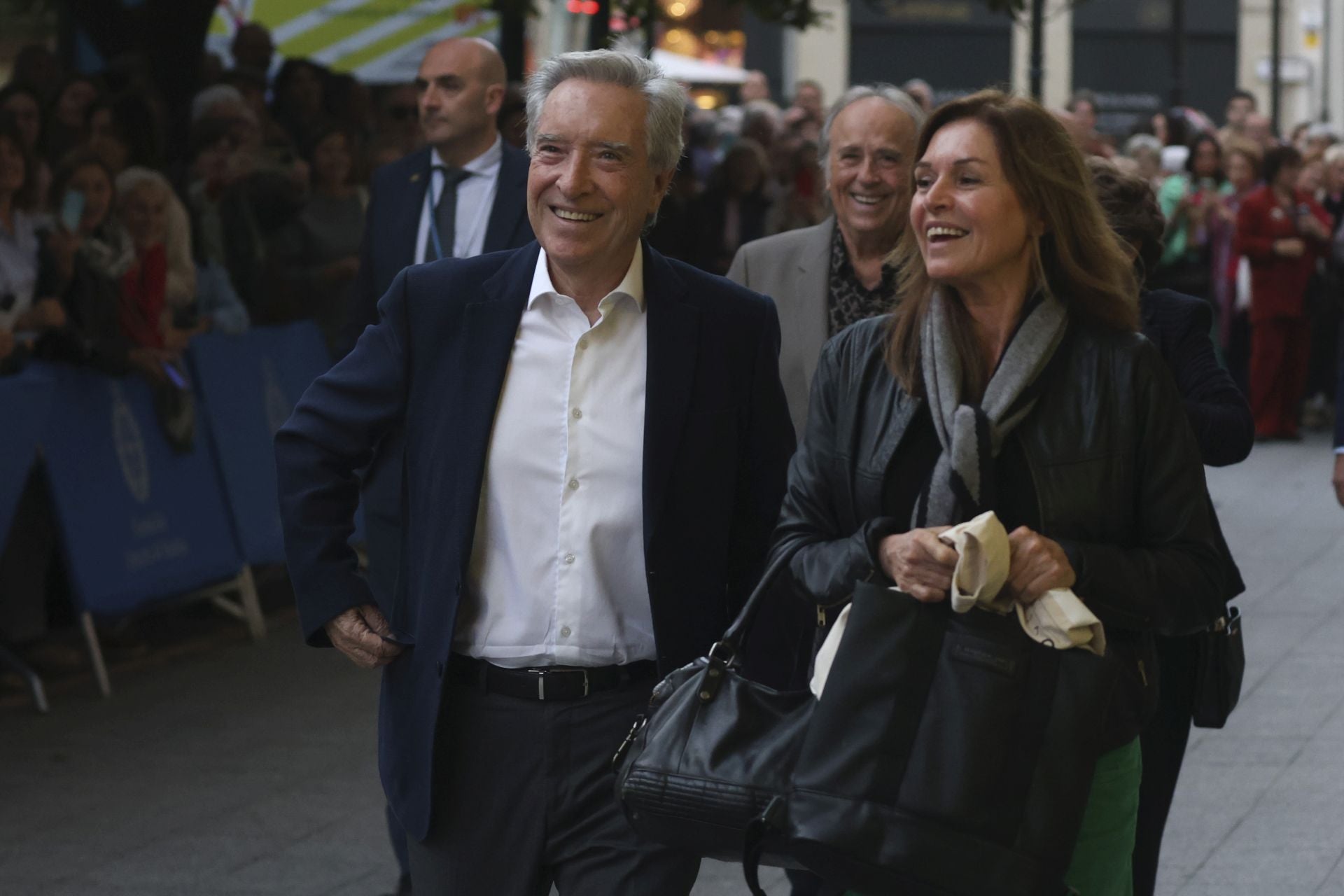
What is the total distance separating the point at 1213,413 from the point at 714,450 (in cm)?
140

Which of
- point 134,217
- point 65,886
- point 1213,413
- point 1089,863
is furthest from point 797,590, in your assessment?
point 134,217

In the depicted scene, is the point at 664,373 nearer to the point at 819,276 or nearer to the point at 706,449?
the point at 706,449

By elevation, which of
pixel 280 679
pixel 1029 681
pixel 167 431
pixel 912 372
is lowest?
pixel 280 679

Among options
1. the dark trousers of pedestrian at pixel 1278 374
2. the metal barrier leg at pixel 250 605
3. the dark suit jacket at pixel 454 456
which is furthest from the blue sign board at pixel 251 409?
the dark trousers of pedestrian at pixel 1278 374

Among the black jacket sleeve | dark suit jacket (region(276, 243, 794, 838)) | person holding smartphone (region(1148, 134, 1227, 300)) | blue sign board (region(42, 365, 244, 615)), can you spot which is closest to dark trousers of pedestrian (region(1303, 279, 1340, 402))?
person holding smartphone (region(1148, 134, 1227, 300))

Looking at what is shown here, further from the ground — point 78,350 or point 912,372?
point 912,372

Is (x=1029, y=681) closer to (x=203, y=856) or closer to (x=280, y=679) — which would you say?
(x=203, y=856)

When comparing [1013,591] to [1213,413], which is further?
[1213,413]

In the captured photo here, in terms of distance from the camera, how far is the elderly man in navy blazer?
3.51 metres

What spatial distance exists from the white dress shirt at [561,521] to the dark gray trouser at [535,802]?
0.09 metres

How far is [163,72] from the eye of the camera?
479 inches

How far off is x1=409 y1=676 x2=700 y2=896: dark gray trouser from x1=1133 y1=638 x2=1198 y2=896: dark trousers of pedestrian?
1.21 metres

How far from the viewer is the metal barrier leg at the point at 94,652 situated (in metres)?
8.25

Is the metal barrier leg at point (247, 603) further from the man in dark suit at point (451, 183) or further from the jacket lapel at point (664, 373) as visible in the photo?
the jacket lapel at point (664, 373)
